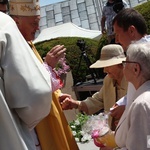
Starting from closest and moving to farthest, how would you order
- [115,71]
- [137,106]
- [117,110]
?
1. [137,106]
2. [117,110]
3. [115,71]

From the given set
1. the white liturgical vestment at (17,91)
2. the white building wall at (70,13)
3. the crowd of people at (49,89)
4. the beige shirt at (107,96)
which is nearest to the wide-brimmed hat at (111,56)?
the crowd of people at (49,89)

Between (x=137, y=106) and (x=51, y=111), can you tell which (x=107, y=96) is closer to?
(x=51, y=111)

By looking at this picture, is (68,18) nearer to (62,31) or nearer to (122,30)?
(62,31)

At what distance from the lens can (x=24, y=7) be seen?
2.88m

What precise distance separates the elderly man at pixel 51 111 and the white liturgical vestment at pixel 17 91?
79 cm

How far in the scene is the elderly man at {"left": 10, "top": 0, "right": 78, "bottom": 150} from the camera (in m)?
2.83

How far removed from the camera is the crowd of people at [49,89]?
1962 mm

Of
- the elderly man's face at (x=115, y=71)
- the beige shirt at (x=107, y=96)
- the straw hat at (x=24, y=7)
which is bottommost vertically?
the beige shirt at (x=107, y=96)

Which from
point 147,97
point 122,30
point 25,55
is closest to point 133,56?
point 147,97

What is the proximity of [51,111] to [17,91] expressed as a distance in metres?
0.95

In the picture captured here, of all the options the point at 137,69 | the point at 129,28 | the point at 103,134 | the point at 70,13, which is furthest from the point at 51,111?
the point at 70,13

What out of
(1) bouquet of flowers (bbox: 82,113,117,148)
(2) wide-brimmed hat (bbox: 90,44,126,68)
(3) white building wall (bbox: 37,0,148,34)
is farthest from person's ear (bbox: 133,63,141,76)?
(3) white building wall (bbox: 37,0,148,34)

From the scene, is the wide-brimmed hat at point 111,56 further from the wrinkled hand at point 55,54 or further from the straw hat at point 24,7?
the straw hat at point 24,7

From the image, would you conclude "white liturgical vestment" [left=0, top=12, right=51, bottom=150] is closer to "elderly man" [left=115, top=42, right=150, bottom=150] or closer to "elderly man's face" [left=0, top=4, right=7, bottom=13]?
"elderly man" [left=115, top=42, right=150, bottom=150]
